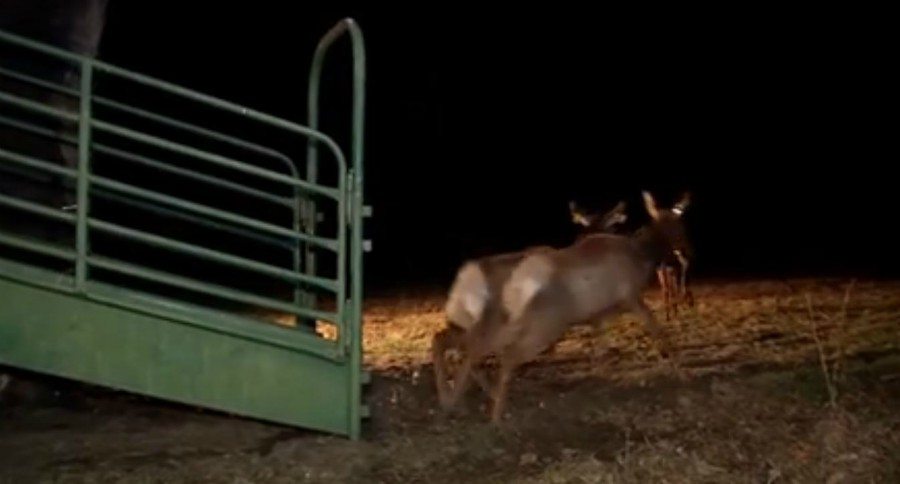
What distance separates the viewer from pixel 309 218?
10055mm

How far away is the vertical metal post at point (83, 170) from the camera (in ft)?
25.4

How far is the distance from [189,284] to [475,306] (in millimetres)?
2203

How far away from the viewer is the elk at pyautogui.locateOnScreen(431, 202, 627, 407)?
9672 mm

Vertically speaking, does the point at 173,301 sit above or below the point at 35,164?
below

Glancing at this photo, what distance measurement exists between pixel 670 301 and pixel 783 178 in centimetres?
2304

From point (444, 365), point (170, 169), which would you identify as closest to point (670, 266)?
point (444, 365)

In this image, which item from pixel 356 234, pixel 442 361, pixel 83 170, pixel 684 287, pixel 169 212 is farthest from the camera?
pixel 684 287

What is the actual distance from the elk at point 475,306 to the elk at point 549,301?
0.01 m

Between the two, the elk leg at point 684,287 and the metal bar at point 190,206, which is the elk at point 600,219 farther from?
the metal bar at point 190,206

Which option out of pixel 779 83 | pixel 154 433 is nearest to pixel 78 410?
pixel 154 433

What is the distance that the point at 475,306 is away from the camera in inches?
384

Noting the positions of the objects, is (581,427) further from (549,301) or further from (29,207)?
(29,207)

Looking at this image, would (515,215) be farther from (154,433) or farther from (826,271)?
(154,433)

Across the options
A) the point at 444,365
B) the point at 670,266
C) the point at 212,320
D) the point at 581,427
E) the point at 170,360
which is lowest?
the point at 581,427
